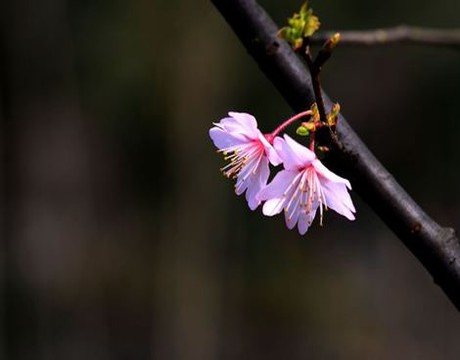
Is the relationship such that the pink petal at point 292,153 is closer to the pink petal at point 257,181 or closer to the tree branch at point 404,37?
the pink petal at point 257,181

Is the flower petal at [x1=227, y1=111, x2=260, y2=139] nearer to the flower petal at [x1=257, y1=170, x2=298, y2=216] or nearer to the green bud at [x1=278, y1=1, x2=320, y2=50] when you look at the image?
the flower petal at [x1=257, y1=170, x2=298, y2=216]

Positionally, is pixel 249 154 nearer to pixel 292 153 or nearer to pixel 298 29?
pixel 292 153

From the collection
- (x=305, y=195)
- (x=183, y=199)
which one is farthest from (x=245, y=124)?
(x=183, y=199)

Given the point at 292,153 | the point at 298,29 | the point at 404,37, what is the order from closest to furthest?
1. the point at 298,29
2. the point at 292,153
3. the point at 404,37

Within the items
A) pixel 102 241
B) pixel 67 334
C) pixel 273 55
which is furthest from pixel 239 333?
pixel 273 55

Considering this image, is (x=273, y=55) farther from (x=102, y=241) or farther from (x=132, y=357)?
(x=102, y=241)

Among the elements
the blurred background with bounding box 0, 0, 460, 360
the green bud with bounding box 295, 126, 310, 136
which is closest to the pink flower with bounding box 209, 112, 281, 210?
the green bud with bounding box 295, 126, 310, 136
